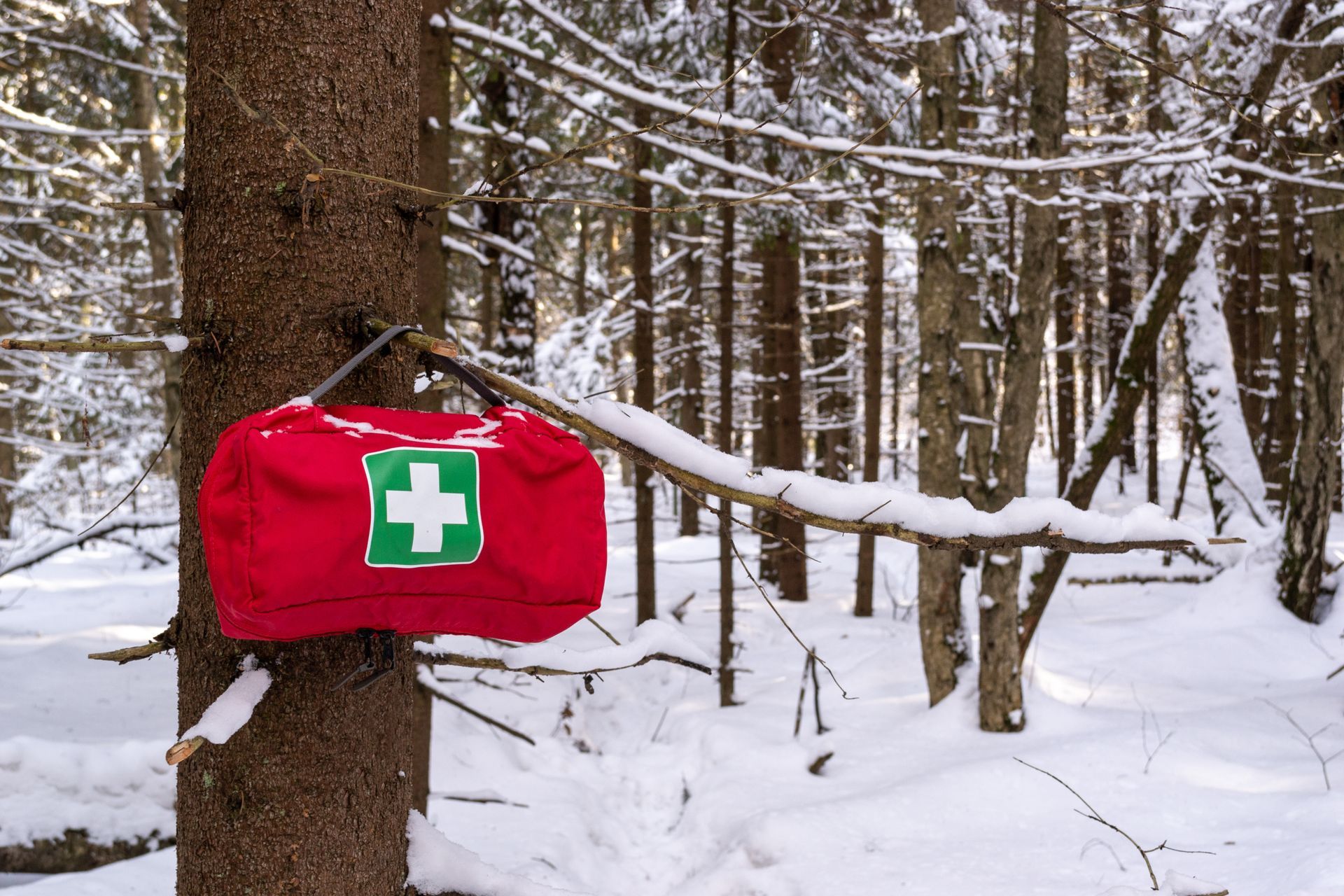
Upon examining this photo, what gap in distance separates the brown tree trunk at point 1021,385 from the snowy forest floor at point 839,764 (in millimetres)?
365

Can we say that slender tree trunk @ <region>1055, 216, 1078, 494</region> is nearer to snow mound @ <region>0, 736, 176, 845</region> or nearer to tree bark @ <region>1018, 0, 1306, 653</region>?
tree bark @ <region>1018, 0, 1306, 653</region>

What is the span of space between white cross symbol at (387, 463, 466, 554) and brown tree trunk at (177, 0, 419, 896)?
0.32 m

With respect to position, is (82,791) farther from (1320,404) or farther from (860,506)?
(1320,404)

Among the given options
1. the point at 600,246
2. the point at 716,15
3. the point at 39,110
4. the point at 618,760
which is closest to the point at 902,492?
the point at 618,760

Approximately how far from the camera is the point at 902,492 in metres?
1.42

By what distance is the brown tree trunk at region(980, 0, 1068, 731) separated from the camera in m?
5.63

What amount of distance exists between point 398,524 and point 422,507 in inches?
1.5

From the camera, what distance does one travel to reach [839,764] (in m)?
5.86

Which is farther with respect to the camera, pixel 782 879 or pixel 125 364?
pixel 125 364

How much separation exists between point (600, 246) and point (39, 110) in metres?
11.9

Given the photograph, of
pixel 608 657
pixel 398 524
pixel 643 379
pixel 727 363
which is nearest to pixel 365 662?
pixel 398 524

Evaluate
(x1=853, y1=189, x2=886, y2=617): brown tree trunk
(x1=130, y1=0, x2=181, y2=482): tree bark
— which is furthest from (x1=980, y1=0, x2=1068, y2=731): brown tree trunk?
(x1=130, y1=0, x2=181, y2=482): tree bark

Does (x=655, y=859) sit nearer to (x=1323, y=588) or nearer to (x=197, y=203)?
(x=197, y=203)

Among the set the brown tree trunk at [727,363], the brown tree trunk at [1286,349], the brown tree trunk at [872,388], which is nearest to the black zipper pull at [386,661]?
the brown tree trunk at [727,363]
